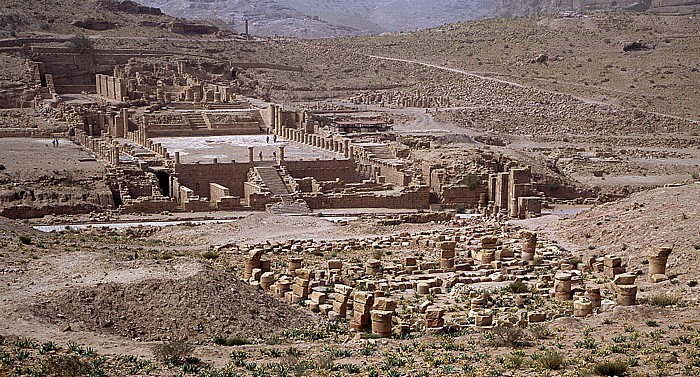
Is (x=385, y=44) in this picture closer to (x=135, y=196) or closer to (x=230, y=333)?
(x=135, y=196)

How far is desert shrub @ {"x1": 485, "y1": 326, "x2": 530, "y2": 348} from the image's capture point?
14.4m

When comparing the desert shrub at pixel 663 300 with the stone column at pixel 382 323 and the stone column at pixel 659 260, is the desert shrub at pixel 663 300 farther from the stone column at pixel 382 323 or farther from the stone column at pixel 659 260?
the stone column at pixel 382 323

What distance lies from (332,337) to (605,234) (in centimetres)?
1045

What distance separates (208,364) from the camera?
1373 cm

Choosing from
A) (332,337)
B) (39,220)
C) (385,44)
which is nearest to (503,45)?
(385,44)

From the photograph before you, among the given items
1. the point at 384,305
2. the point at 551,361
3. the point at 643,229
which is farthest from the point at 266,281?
the point at 643,229

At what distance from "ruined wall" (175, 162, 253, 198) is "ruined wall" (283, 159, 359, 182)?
83.1 inches

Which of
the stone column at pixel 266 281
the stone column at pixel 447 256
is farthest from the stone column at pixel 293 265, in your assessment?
the stone column at pixel 447 256

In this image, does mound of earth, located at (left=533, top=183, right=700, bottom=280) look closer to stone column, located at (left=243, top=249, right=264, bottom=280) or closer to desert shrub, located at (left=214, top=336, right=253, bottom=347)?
stone column, located at (left=243, top=249, right=264, bottom=280)

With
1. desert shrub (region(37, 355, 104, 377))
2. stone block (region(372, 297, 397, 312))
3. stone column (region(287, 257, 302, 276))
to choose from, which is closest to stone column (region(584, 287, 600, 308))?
stone block (region(372, 297, 397, 312))

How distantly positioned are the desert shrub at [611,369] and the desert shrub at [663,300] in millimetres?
4449

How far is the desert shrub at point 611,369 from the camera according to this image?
12.5 meters

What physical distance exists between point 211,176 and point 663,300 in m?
25.3

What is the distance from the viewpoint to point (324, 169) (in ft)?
138
